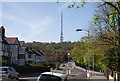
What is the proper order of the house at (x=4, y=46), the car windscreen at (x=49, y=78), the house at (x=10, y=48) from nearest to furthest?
the car windscreen at (x=49, y=78)
the house at (x=4, y=46)
the house at (x=10, y=48)

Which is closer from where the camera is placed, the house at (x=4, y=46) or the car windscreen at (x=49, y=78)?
the car windscreen at (x=49, y=78)

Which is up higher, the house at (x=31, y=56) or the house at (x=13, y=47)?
the house at (x=13, y=47)

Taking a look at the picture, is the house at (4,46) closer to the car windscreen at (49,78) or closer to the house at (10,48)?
the house at (10,48)

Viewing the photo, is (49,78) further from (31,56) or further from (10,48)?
(31,56)

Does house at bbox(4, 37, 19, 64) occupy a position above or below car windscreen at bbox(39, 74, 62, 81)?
above

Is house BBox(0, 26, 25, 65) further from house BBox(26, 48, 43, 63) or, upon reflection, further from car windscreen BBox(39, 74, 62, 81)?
car windscreen BBox(39, 74, 62, 81)

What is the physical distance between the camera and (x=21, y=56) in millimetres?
61969

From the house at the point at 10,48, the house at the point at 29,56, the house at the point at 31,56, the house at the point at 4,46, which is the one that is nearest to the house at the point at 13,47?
the house at the point at 10,48

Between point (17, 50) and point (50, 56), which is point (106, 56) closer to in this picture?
point (17, 50)

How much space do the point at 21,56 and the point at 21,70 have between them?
18.2 metres

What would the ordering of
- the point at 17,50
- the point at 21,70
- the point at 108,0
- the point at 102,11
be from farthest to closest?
the point at 17,50, the point at 21,70, the point at 102,11, the point at 108,0

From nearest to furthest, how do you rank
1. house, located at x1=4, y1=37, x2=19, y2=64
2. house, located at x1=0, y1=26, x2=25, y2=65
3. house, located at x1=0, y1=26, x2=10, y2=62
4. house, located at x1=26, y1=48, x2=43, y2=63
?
house, located at x1=0, y1=26, x2=10, y2=62, house, located at x1=0, y1=26, x2=25, y2=65, house, located at x1=4, y1=37, x2=19, y2=64, house, located at x1=26, y1=48, x2=43, y2=63

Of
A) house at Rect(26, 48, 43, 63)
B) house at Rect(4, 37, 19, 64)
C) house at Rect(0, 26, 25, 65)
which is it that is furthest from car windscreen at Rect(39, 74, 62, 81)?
house at Rect(26, 48, 43, 63)

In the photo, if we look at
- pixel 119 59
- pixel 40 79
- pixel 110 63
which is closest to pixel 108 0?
pixel 40 79
